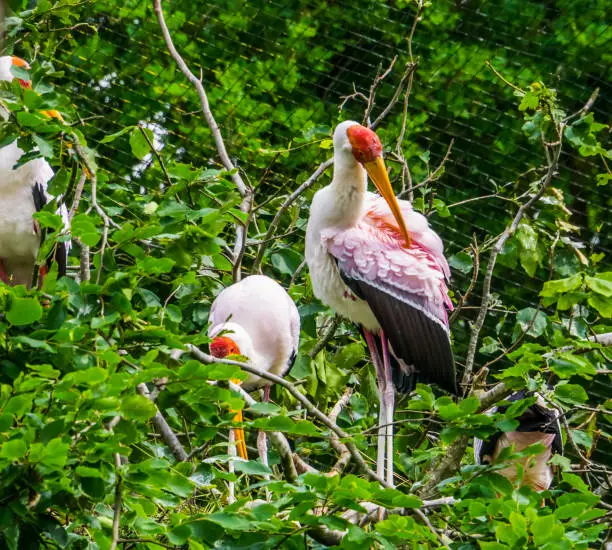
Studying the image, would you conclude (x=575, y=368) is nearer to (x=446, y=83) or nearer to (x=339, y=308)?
(x=339, y=308)

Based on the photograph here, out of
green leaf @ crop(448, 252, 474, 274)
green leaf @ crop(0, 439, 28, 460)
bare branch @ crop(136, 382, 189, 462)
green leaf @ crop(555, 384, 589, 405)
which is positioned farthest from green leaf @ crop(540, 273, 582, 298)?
green leaf @ crop(0, 439, 28, 460)

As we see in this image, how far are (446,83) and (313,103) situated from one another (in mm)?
735

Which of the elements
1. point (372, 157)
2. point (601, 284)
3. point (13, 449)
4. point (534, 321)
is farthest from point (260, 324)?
point (13, 449)

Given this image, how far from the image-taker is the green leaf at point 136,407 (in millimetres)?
2459

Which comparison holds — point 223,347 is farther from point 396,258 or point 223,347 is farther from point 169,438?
point 396,258

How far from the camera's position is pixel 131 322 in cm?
269

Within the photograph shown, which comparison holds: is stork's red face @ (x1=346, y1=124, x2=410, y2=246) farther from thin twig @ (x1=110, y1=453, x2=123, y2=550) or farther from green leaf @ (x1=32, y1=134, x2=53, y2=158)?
thin twig @ (x1=110, y1=453, x2=123, y2=550)

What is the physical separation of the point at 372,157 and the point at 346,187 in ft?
0.40

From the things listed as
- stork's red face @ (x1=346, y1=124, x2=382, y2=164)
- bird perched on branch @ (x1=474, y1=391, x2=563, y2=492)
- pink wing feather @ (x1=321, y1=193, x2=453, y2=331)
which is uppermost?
stork's red face @ (x1=346, y1=124, x2=382, y2=164)

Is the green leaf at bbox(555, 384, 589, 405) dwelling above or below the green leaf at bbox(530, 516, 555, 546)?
below

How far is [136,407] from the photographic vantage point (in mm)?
2461

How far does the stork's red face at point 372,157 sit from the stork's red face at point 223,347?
2.05 feet

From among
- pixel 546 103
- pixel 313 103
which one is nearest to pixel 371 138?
pixel 546 103

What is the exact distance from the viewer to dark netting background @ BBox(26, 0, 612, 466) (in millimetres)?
6078
